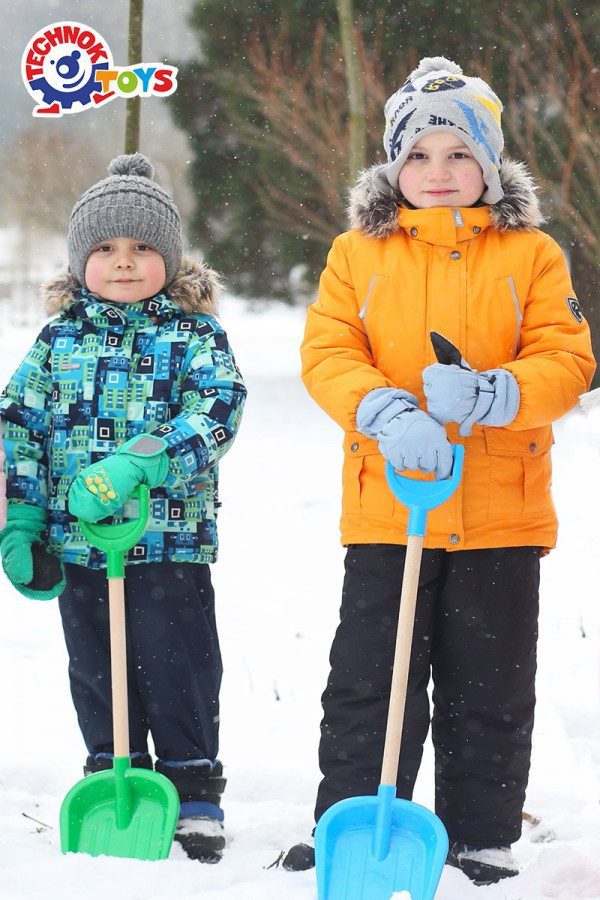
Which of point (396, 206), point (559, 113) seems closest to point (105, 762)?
point (396, 206)

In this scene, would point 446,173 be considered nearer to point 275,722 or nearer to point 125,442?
point 125,442

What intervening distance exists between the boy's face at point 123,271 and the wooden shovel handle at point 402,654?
0.92 meters

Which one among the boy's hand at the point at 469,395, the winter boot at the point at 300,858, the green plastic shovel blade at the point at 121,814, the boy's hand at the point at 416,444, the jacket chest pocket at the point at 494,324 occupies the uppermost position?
the jacket chest pocket at the point at 494,324

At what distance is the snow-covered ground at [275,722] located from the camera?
2242 mm

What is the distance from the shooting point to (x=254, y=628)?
172 inches

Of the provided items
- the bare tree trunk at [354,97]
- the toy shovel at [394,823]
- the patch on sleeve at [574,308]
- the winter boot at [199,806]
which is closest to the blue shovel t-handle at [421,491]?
the toy shovel at [394,823]

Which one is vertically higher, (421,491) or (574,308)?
(574,308)

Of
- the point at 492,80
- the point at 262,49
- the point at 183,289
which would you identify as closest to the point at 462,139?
the point at 183,289

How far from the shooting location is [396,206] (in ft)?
7.88

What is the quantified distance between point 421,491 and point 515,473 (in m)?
0.27

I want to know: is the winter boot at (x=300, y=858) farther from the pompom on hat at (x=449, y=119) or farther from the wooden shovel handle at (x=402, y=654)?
the pompom on hat at (x=449, y=119)

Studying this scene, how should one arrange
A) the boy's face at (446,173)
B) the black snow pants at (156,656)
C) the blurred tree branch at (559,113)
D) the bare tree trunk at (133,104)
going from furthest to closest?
the blurred tree branch at (559,113) → the bare tree trunk at (133,104) → the black snow pants at (156,656) → the boy's face at (446,173)

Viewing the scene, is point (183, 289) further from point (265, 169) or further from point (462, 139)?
point (265, 169)

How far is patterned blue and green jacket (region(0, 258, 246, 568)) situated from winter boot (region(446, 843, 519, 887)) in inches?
34.6
